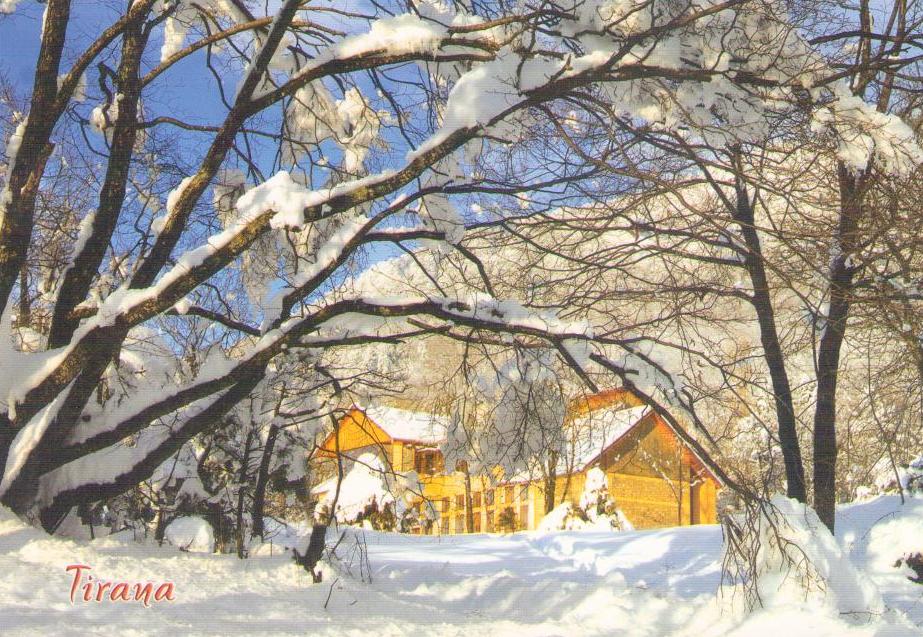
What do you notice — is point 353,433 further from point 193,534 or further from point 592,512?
point 193,534

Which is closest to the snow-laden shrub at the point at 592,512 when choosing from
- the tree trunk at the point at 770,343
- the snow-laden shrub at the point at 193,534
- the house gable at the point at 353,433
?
the house gable at the point at 353,433

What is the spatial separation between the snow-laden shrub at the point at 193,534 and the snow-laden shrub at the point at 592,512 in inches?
450

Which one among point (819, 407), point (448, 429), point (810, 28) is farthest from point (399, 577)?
point (810, 28)

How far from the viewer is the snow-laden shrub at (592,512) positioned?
22.2 meters

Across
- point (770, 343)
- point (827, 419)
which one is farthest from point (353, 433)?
point (827, 419)

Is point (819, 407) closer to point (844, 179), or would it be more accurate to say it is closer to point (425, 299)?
point (844, 179)

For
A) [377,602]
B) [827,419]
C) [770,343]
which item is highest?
[770,343]

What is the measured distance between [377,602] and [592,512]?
55.1 feet

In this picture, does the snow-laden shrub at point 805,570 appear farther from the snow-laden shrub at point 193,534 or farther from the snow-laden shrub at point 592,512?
the snow-laden shrub at point 592,512

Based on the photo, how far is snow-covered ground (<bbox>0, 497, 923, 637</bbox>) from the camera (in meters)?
4.46

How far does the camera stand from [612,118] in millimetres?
4836

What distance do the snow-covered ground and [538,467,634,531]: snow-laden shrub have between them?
10772mm

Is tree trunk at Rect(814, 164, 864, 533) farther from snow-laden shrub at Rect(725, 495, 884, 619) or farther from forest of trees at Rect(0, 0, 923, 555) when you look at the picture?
snow-laden shrub at Rect(725, 495, 884, 619)

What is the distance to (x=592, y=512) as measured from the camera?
22.4 m
